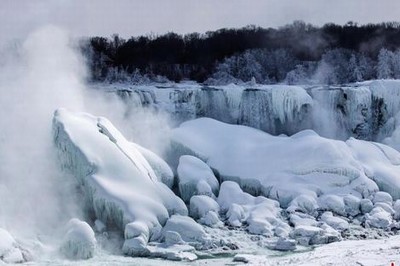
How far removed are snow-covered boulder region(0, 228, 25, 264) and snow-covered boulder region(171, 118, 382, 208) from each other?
6.51 metres

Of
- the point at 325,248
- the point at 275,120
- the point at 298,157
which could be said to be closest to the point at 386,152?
the point at 298,157

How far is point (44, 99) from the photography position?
72.7 feet

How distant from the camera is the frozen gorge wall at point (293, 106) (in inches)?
1045

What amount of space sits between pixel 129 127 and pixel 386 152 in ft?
30.6

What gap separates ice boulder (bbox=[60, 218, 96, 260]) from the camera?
47.2 ft

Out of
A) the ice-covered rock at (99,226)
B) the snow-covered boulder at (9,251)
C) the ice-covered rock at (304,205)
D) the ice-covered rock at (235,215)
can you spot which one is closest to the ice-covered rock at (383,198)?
the ice-covered rock at (304,205)

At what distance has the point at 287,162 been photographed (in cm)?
2095

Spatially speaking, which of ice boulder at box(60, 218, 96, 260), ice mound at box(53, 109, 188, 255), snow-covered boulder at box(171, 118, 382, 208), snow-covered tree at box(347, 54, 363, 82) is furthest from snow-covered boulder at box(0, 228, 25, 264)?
snow-covered tree at box(347, 54, 363, 82)

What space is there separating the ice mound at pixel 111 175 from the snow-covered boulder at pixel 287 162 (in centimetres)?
248

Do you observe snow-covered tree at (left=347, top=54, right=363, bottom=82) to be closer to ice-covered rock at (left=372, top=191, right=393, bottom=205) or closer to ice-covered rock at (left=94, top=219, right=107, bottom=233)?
ice-covered rock at (left=372, top=191, right=393, bottom=205)

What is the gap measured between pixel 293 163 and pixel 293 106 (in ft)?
19.7

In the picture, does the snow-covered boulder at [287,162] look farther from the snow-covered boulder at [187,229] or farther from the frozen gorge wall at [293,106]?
the frozen gorge wall at [293,106]

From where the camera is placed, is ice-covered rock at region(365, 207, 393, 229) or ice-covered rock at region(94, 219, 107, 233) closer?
ice-covered rock at region(94, 219, 107, 233)

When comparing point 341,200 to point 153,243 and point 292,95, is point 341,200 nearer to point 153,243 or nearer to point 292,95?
point 153,243
